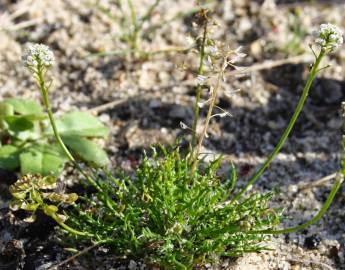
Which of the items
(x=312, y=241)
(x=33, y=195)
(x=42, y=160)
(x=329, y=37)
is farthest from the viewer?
(x=42, y=160)

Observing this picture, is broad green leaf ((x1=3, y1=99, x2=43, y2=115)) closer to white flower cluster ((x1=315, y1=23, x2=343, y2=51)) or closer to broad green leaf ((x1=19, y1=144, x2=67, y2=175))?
broad green leaf ((x1=19, y1=144, x2=67, y2=175))

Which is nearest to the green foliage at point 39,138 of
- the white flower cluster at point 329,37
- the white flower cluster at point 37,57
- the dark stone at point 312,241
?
the white flower cluster at point 37,57

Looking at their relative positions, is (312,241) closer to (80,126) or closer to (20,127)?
(80,126)

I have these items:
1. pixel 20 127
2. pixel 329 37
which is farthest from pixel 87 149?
pixel 329 37

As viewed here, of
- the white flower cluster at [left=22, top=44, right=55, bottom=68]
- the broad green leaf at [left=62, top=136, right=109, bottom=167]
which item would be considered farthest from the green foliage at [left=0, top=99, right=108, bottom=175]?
Answer: the white flower cluster at [left=22, top=44, right=55, bottom=68]

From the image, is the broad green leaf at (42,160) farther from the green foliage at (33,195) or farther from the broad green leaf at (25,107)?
the green foliage at (33,195)

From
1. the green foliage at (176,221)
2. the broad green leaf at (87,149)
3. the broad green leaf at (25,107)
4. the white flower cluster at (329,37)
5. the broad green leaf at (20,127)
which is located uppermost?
the white flower cluster at (329,37)

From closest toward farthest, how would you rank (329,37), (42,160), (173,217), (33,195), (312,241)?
1. (329,37)
2. (33,195)
3. (173,217)
4. (312,241)
5. (42,160)
